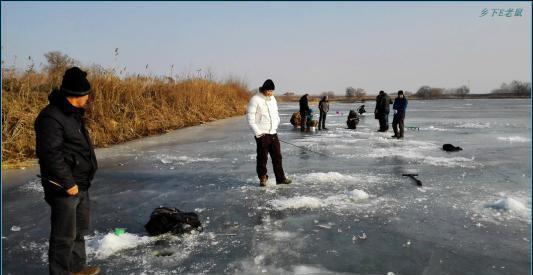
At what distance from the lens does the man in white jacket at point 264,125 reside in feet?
22.4

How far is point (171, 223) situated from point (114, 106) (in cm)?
1044

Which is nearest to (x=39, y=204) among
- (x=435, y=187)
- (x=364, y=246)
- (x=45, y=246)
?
(x=45, y=246)

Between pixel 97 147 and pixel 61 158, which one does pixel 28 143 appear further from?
pixel 61 158

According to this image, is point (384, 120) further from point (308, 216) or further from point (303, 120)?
point (308, 216)

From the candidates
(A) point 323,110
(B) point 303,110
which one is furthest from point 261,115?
(A) point 323,110

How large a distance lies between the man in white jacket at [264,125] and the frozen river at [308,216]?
31cm

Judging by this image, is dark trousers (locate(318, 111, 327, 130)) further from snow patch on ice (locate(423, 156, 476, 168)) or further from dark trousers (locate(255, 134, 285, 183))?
dark trousers (locate(255, 134, 285, 183))

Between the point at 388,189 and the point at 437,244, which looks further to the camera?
the point at 388,189

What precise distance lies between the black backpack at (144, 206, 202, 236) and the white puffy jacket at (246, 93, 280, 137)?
239cm

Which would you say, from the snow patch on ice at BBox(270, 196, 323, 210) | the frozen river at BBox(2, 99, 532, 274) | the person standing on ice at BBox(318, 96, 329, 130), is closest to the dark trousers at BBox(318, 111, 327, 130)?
the person standing on ice at BBox(318, 96, 329, 130)

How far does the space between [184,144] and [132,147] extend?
156 cm

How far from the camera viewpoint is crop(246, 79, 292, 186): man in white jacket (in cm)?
683

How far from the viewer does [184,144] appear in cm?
1302

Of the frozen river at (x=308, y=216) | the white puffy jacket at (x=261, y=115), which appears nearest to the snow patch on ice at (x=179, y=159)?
the frozen river at (x=308, y=216)
